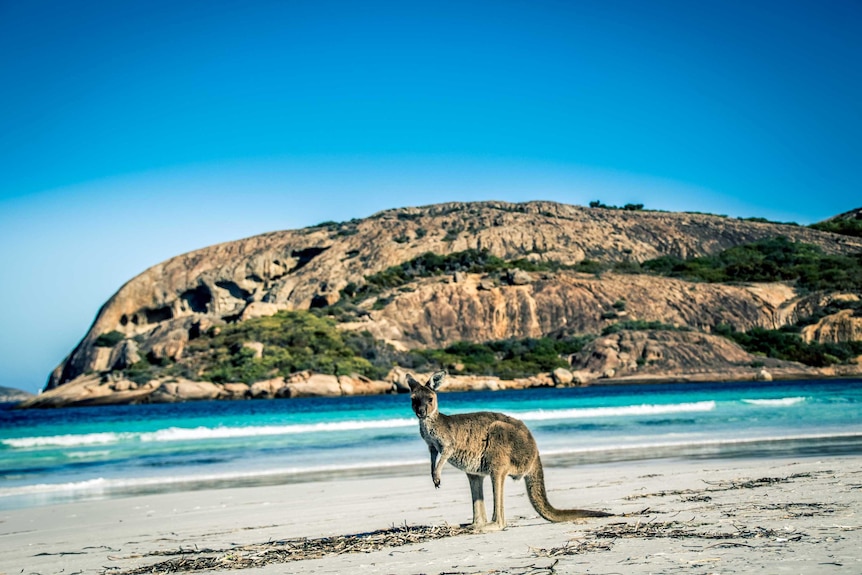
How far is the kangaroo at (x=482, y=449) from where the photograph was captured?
7.12 metres

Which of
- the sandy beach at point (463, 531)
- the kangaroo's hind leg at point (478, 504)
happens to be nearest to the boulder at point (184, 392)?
the sandy beach at point (463, 531)

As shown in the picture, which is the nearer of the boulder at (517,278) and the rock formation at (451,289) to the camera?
the rock formation at (451,289)

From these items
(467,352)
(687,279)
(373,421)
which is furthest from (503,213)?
(373,421)

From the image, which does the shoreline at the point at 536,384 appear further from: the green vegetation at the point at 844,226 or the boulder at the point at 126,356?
the green vegetation at the point at 844,226

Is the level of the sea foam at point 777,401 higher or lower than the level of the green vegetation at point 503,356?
lower

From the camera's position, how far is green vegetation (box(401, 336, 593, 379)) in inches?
2731

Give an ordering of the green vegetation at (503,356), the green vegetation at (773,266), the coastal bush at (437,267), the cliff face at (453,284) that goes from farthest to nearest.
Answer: the coastal bush at (437,267), the green vegetation at (773,266), the cliff face at (453,284), the green vegetation at (503,356)

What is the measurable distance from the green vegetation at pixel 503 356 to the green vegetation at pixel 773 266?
21.8m

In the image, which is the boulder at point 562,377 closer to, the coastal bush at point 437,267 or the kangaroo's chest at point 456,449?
the coastal bush at point 437,267

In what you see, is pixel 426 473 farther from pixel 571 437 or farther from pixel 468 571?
pixel 468 571

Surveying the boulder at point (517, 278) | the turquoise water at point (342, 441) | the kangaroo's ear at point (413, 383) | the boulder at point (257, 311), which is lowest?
the turquoise water at point (342, 441)

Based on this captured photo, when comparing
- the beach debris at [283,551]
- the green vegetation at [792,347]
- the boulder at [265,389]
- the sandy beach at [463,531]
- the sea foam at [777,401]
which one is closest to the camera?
the sandy beach at [463,531]

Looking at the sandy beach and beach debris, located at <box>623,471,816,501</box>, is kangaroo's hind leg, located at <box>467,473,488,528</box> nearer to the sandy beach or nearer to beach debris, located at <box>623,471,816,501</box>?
the sandy beach

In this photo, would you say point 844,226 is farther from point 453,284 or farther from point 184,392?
point 184,392
